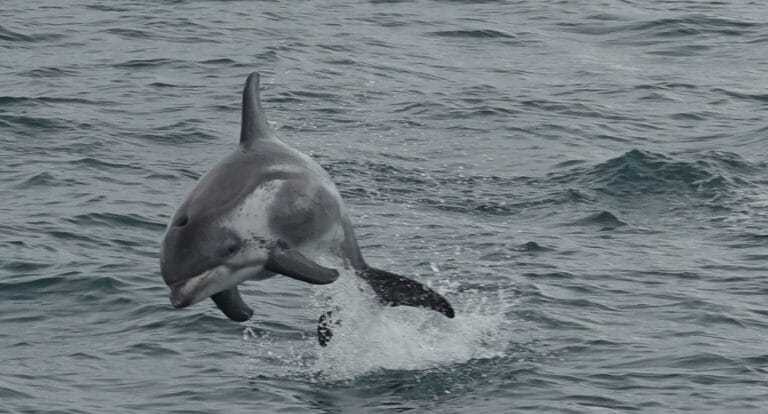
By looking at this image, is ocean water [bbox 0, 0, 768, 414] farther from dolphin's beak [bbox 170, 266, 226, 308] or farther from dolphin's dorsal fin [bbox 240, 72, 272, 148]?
→ dolphin's beak [bbox 170, 266, 226, 308]

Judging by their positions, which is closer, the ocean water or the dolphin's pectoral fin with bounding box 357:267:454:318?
the dolphin's pectoral fin with bounding box 357:267:454:318

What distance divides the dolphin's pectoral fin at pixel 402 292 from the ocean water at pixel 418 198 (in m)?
0.55

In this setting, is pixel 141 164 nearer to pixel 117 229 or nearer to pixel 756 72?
pixel 117 229

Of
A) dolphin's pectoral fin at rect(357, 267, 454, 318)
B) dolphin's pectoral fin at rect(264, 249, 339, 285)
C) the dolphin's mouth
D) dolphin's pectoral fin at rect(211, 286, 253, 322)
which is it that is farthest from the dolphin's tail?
the dolphin's mouth

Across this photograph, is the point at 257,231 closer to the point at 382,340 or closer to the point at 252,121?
the point at 252,121

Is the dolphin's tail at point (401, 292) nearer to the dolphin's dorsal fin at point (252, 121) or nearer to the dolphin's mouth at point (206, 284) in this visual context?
the dolphin's dorsal fin at point (252, 121)

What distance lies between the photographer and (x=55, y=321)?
1595 centimetres

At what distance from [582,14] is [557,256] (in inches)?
667

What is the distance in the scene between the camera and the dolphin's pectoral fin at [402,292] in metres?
12.1

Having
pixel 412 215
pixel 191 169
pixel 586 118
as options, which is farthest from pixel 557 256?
pixel 586 118

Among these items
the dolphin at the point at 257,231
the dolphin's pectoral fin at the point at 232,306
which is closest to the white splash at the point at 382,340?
the dolphin at the point at 257,231

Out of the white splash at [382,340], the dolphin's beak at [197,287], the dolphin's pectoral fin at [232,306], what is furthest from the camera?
the white splash at [382,340]

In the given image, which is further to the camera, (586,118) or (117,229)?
(586,118)

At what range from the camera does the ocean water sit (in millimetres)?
14516
